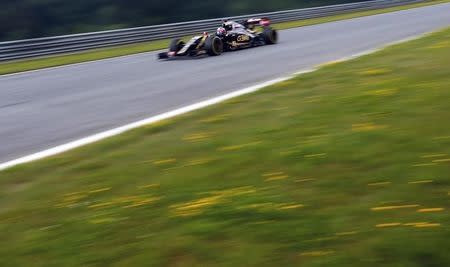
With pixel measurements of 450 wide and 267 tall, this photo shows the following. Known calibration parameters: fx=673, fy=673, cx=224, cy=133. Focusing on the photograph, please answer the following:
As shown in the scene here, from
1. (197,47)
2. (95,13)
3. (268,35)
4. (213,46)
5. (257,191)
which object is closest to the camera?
(257,191)

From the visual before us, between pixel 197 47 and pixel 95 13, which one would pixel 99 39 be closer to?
pixel 197 47

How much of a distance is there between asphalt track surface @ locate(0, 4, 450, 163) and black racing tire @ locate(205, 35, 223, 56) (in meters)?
0.44

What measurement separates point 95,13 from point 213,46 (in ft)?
77.2

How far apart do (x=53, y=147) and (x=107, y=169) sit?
160 cm

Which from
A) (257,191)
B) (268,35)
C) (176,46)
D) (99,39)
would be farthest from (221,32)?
(257,191)

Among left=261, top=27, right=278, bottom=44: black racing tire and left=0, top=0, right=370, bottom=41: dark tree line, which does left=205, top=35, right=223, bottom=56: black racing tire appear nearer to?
left=261, top=27, right=278, bottom=44: black racing tire

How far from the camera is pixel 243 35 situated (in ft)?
56.8

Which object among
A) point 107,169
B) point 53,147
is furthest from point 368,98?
point 53,147

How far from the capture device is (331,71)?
9547 mm

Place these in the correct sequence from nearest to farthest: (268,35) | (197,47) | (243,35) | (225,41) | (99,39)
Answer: (197,47) < (225,41) < (243,35) < (268,35) < (99,39)

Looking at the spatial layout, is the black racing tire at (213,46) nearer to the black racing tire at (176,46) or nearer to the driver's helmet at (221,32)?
the driver's helmet at (221,32)

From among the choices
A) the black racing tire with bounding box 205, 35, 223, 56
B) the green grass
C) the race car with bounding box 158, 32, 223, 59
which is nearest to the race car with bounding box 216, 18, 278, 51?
the black racing tire with bounding box 205, 35, 223, 56

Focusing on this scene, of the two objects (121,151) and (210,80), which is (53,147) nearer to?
(121,151)

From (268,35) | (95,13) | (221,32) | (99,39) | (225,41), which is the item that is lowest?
(95,13)
